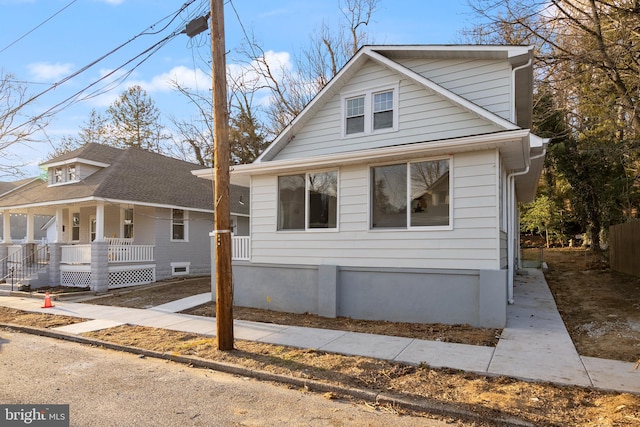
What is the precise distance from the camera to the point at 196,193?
62.3 feet

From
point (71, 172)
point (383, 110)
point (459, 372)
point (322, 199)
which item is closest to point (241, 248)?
point (322, 199)

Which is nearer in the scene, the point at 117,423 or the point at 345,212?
the point at 117,423

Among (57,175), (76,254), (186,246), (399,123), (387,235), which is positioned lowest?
(76,254)

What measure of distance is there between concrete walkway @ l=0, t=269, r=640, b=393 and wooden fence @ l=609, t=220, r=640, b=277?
539cm

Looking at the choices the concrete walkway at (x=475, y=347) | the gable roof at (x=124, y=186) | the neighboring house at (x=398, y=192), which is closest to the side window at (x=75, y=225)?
the gable roof at (x=124, y=186)

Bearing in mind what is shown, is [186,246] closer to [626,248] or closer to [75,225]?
[75,225]

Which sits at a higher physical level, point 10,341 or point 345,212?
point 345,212

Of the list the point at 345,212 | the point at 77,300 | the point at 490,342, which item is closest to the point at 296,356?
the point at 490,342

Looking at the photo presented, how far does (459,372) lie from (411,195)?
4102 millimetres

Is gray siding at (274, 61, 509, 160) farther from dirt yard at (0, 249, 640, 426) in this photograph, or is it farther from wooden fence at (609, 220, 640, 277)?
wooden fence at (609, 220, 640, 277)

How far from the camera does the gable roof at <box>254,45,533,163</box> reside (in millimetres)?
8820

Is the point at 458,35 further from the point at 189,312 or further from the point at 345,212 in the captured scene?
the point at 189,312

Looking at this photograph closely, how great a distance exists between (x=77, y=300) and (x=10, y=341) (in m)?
5.08

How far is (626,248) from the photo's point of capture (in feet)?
47.9
